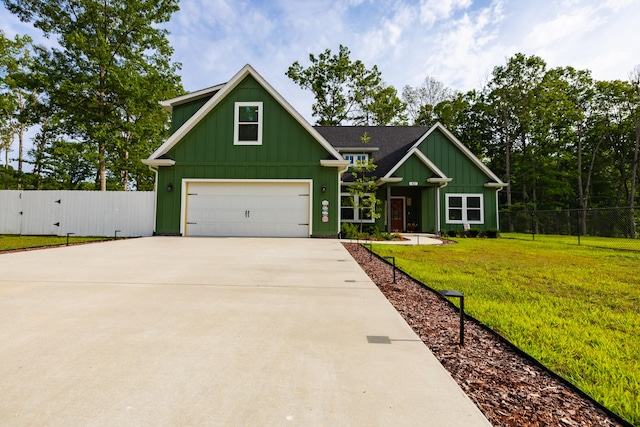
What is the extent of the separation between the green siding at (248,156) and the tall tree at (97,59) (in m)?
8.77

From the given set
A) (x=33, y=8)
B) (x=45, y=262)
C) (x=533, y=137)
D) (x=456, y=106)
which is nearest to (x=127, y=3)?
(x=33, y=8)

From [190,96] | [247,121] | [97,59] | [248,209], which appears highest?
[97,59]

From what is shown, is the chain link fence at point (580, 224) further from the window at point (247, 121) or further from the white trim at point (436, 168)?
the window at point (247, 121)

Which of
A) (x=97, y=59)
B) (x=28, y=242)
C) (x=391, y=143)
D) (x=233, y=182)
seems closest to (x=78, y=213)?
(x=28, y=242)

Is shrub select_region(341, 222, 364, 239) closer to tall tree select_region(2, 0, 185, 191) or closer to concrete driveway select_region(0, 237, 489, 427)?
concrete driveway select_region(0, 237, 489, 427)

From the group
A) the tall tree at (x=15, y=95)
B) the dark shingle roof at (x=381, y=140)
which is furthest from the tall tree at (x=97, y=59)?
the dark shingle roof at (x=381, y=140)

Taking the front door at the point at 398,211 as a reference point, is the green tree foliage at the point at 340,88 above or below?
above

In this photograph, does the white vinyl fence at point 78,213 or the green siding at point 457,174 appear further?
the green siding at point 457,174

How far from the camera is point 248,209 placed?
11227mm

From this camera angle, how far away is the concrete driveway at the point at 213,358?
56.7 inches

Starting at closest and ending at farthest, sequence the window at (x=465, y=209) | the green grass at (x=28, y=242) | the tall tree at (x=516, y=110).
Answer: the green grass at (x=28, y=242), the window at (x=465, y=209), the tall tree at (x=516, y=110)

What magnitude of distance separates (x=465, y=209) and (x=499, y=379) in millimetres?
15386

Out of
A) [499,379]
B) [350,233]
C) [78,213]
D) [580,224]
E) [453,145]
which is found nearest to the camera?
[499,379]

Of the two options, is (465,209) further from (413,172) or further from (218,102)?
(218,102)
